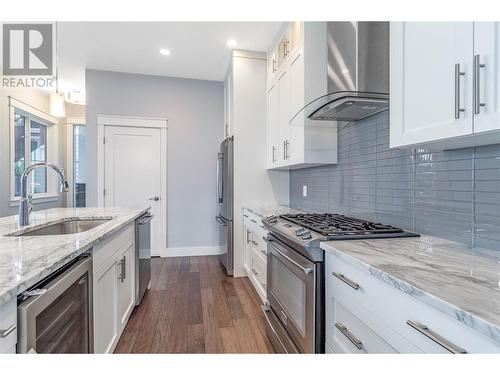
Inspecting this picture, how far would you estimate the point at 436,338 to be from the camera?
0.69m

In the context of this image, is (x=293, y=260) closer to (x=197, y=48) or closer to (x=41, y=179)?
(x=197, y=48)

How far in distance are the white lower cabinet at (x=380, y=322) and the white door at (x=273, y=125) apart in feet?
6.45

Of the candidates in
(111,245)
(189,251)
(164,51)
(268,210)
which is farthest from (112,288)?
(164,51)

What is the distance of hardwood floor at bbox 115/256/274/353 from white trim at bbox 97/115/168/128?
230 centimetres

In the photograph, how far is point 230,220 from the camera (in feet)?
10.8

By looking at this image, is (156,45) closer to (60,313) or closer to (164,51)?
(164,51)

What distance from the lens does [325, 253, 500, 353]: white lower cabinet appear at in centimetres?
66

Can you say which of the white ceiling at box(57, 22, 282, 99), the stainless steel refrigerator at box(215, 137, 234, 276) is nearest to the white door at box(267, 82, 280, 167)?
the stainless steel refrigerator at box(215, 137, 234, 276)

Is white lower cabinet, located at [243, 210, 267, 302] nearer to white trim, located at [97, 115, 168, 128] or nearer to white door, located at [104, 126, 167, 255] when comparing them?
white door, located at [104, 126, 167, 255]

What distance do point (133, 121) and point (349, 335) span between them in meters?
4.17

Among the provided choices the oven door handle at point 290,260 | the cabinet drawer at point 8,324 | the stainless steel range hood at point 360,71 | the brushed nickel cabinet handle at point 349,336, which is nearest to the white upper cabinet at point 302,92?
the stainless steel range hood at point 360,71

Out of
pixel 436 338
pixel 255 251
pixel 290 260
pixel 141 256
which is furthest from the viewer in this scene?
pixel 255 251

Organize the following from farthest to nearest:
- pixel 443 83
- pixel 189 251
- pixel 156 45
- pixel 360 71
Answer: pixel 189 251
pixel 156 45
pixel 360 71
pixel 443 83
